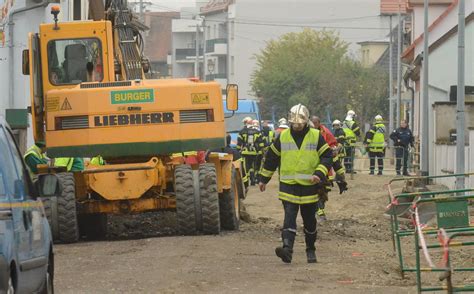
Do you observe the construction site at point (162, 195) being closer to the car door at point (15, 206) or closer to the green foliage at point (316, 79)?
the car door at point (15, 206)

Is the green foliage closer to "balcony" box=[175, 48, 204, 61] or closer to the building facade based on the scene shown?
the building facade

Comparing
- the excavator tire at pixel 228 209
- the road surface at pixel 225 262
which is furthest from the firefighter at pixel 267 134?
the excavator tire at pixel 228 209

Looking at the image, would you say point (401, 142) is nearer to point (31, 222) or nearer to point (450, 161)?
point (450, 161)

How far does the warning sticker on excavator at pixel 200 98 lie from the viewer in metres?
18.5

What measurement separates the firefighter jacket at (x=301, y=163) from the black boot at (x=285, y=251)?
1.71 feet

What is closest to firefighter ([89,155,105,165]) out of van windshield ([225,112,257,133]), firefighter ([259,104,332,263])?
firefighter ([259,104,332,263])

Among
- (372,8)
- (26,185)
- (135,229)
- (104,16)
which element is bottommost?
(135,229)

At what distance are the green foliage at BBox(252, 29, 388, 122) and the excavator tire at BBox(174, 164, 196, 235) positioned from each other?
62758mm

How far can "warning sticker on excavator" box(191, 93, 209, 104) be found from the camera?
18.5 metres

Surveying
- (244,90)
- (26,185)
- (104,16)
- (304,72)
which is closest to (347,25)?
(244,90)

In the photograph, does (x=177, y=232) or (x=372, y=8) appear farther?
(x=372, y=8)

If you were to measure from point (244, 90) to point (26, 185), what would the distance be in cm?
10113

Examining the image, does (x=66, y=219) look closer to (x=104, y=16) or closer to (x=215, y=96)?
(x=215, y=96)

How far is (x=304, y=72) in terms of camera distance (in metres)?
91.6
